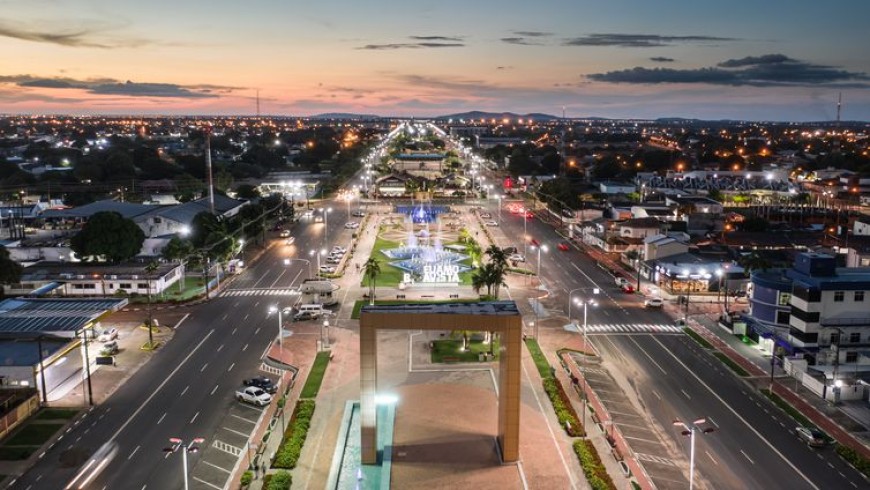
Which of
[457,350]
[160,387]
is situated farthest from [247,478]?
[457,350]

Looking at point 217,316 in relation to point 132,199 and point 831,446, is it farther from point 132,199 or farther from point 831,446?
point 132,199

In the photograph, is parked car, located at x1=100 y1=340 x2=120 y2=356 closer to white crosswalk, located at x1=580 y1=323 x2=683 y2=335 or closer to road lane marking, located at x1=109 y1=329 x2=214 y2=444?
road lane marking, located at x1=109 y1=329 x2=214 y2=444

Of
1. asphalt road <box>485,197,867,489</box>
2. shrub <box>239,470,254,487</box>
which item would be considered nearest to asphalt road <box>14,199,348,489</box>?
shrub <box>239,470,254,487</box>

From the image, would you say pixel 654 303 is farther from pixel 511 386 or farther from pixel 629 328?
pixel 511 386

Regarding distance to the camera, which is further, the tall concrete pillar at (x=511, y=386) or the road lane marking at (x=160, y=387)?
the road lane marking at (x=160, y=387)

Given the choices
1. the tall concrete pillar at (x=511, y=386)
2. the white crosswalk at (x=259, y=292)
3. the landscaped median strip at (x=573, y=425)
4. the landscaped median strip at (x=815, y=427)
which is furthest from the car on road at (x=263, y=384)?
the landscaped median strip at (x=815, y=427)

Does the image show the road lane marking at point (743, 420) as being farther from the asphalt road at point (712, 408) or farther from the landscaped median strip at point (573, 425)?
the landscaped median strip at point (573, 425)
